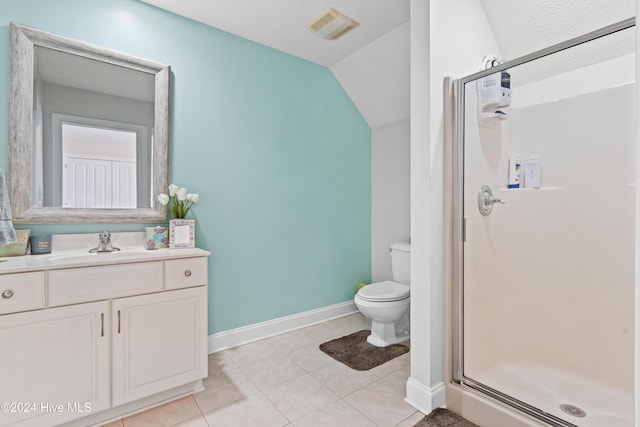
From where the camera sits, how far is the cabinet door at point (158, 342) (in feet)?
5.09

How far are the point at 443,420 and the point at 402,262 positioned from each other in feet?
4.10

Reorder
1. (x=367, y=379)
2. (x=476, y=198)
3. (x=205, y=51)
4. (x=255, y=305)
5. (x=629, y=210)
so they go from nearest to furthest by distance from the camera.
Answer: (x=629, y=210) → (x=476, y=198) → (x=367, y=379) → (x=205, y=51) → (x=255, y=305)

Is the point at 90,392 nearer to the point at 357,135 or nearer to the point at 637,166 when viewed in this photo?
the point at 637,166

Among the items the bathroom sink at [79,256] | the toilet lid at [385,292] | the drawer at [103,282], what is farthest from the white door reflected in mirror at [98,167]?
the toilet lid at [385,292]

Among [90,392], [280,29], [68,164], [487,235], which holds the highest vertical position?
[280,29]

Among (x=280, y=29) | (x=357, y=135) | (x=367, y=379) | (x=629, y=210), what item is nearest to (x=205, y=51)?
(x=280, y=29)

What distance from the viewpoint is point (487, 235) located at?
1803mm

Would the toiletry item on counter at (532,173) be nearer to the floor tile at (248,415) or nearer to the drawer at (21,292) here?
the floor tile at (248,415)

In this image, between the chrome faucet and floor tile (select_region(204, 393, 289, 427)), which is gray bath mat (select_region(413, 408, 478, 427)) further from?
the chrome faucet

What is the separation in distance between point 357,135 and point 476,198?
5.32ft

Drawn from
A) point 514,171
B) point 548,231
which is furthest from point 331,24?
point 548,231

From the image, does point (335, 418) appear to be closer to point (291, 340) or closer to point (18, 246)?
point (291, 340)

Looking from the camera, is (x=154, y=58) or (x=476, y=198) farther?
(x=154, y=58)

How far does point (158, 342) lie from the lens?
1650mm
